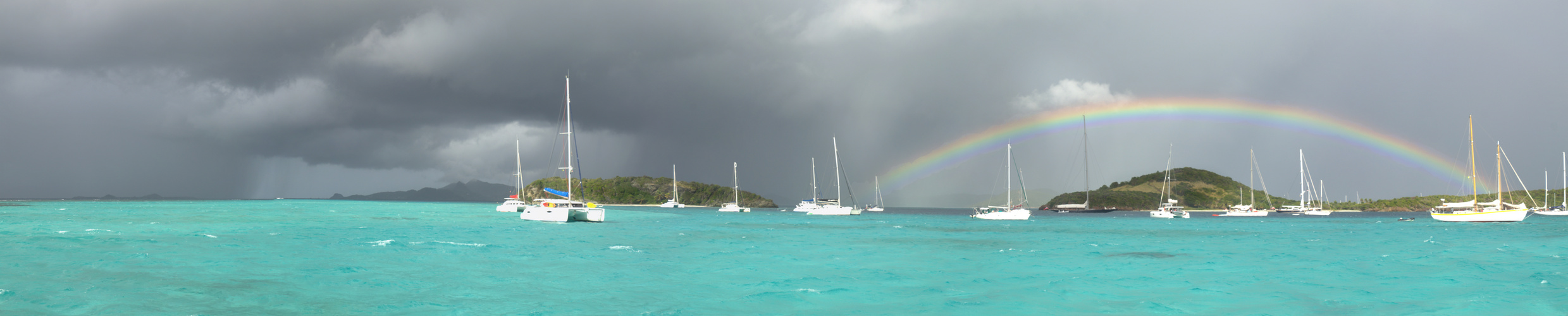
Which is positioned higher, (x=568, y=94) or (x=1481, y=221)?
(x=568, y=94)

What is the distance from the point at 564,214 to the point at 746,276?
156ft

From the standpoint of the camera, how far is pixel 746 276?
26812 mm

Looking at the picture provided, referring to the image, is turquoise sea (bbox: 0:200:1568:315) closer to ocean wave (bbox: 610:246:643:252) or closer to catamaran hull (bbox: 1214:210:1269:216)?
ocean wave (bbox: 610:246:643:252)

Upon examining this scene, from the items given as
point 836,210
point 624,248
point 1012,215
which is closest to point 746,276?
point 624,248

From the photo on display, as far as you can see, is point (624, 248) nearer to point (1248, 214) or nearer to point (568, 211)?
point (568, 211)

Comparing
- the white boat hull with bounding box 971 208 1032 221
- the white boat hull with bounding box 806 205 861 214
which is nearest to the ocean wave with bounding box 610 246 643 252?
the white boat hull with bounding box 971 208 1032 221

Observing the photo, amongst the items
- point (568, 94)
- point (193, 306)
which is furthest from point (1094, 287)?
point (568, 94)

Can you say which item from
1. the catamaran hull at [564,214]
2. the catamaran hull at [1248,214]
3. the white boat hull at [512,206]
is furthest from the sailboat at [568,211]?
the catamaran hull at [1248,214]

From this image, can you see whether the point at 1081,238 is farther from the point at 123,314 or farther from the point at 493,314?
the point at 123,314

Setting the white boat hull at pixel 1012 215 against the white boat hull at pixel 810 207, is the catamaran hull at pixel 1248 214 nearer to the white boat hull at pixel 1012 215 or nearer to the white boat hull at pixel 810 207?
the white boat hull at pixel 1012 215

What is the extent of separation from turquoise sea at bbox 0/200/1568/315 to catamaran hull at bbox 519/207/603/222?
20397 millimetres

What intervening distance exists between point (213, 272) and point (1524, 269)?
45767 millimetres

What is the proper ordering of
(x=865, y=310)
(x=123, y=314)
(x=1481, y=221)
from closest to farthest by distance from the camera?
(x=123, y=314) → (x=865, y=310) → (x=1481, y=221)

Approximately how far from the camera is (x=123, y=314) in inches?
635
